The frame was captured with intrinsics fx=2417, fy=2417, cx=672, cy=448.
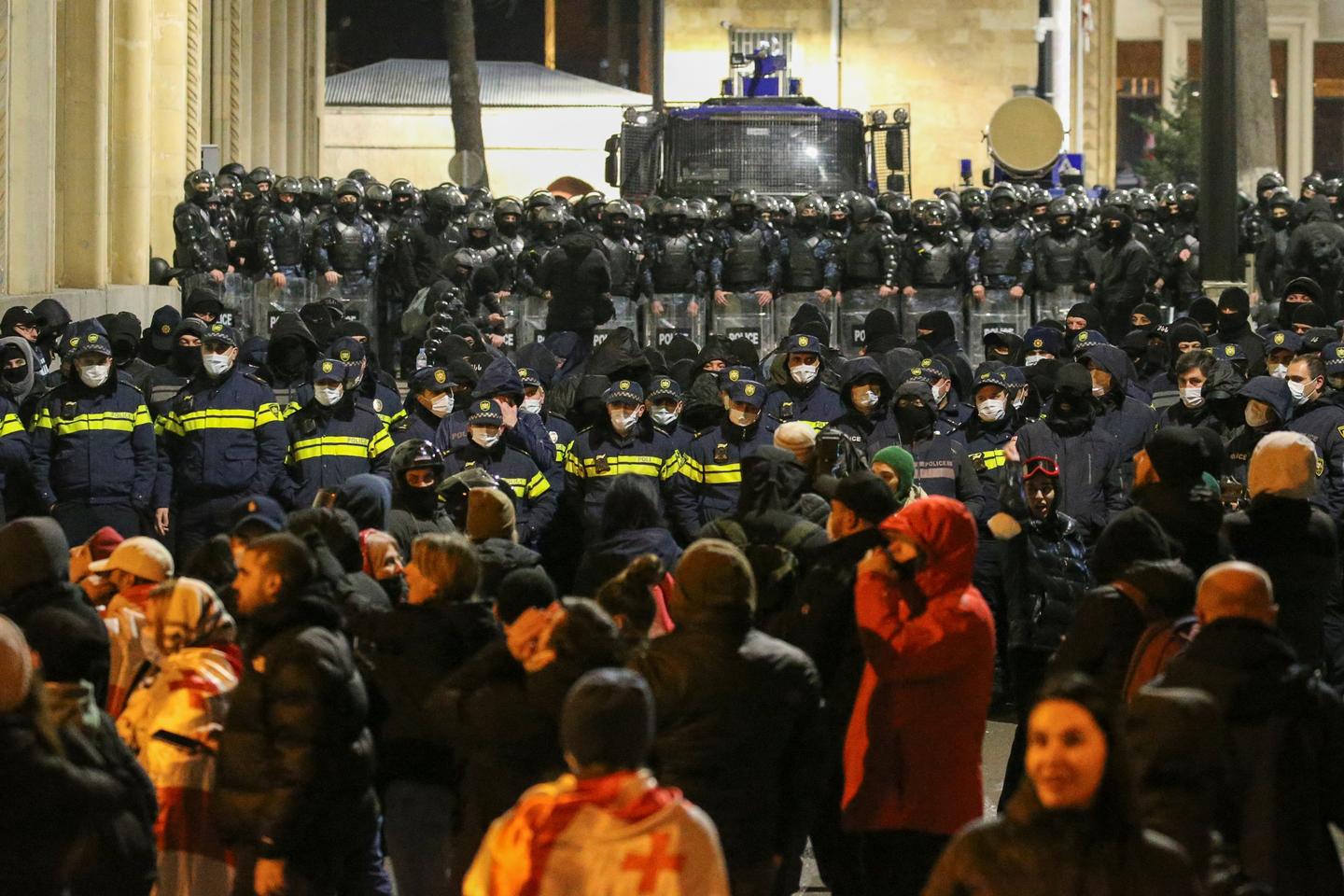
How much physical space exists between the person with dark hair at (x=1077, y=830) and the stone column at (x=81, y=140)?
62.1ft

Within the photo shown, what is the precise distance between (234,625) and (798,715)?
1.71m

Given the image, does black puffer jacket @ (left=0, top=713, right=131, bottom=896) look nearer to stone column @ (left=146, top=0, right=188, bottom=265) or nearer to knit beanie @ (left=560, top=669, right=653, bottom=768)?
knit beanie @ (left=560, top=669, right=653, bottom=768)

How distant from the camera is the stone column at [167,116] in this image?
26562 millimetres

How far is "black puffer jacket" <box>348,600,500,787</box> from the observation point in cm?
701

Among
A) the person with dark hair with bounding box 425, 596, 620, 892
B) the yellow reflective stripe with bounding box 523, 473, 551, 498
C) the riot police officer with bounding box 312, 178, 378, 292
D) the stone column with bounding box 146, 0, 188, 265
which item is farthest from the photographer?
the stone column with bounding box 146, 0, 188, 265

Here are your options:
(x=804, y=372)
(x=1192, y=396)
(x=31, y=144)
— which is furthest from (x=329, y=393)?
(x=31, y=144)

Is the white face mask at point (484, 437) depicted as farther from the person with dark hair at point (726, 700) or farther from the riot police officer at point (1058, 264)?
A: the riot police officer at point (1058, 264)

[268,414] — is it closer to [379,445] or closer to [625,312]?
[379,445]

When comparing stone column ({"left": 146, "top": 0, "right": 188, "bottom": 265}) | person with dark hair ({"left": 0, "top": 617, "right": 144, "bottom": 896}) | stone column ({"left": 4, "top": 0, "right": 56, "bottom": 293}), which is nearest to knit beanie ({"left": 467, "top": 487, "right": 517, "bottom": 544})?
→ person with dark hair ({"left": 0, "top": 617, "right": 144, "bottom": 896})

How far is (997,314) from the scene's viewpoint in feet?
75.3

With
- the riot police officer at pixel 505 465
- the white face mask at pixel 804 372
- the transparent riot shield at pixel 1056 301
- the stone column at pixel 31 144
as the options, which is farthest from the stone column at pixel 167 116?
the riot police officer at pixel 505 465

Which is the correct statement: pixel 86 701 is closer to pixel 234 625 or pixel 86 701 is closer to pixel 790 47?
pixel 234 625

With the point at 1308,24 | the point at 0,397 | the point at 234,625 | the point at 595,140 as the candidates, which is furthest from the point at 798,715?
the point at 1308,24

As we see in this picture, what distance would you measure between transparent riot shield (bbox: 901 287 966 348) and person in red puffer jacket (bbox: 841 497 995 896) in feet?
53.1
